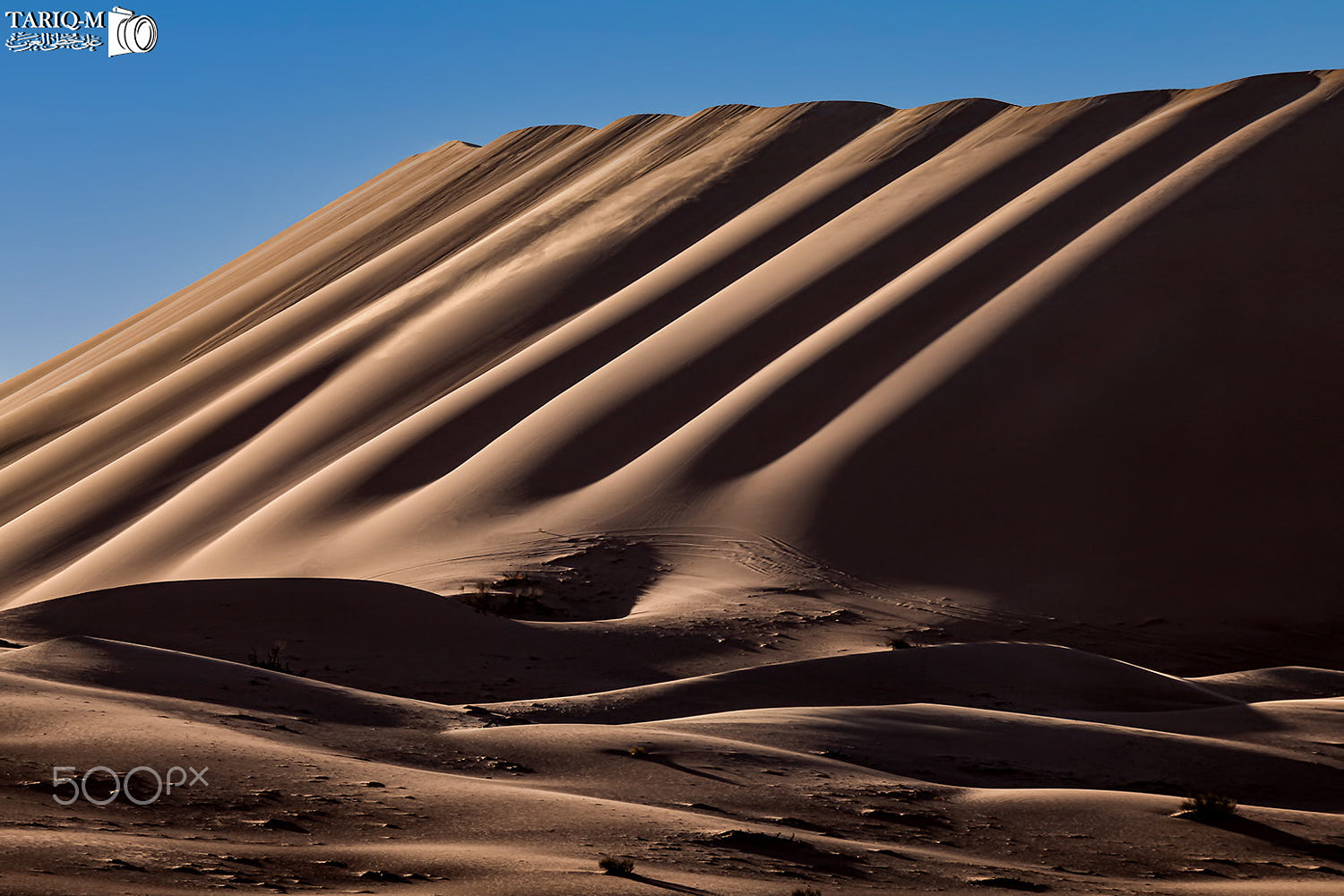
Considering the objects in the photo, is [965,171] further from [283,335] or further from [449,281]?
[283,335]

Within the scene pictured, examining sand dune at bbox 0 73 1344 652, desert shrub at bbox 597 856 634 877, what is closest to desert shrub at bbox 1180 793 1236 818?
desert shrub at bbox 597 856 634 877

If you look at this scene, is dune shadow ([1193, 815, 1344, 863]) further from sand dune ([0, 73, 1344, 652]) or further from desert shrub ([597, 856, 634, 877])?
sand dune ([0, 73, 1344, 652])

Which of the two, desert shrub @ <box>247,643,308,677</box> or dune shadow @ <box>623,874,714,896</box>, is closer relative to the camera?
dune shadow @ <box>623,874,714,896</box>

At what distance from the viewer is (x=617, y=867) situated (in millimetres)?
5367

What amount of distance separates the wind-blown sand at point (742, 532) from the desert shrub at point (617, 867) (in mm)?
196

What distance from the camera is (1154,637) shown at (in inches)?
666

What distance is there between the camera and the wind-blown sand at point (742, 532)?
21.6 ft

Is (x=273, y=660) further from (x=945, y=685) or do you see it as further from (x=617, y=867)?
(x=617, y=867)

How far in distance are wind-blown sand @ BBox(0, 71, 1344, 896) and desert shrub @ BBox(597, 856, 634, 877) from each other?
196mm

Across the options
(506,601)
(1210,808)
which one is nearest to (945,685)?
(1210,808)

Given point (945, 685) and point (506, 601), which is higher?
point (506, 601)

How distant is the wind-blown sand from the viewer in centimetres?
658

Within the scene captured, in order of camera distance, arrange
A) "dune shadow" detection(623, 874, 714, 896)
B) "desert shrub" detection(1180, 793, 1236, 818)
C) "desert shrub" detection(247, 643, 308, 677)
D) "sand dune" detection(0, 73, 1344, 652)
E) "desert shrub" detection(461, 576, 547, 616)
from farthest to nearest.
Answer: "sand dune" detection(0, 73, 1344, 652), "desert shrub" detection(461, 576, 547, 616), "desert shrub" detection(247, 643, 308, 677), "desert shrub" detection(1180, 793, 1236, 818), "dune shadow" detection(623, 874, 714, 896)

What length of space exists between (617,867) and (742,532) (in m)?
14.5
